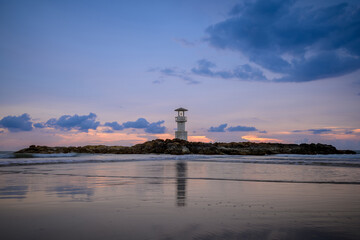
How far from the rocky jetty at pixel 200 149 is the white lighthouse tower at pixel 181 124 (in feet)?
9.29

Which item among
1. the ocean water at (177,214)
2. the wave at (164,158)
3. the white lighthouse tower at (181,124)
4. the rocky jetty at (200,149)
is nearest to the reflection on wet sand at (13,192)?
the ocean water at (177,214)

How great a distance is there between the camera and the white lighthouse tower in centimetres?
5091

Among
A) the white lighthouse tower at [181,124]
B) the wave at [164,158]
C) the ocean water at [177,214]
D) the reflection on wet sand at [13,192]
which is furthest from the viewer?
the white lighthouse tower at [181,124]

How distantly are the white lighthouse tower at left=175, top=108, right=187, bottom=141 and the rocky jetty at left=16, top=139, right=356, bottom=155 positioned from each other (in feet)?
9.29

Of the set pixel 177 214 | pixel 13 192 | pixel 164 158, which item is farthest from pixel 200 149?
pixel 177 214

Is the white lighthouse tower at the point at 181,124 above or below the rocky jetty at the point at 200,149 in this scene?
above

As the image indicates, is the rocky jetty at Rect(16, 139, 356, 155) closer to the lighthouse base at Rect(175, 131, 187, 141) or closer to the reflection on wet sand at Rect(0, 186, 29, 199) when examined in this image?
the lighthouse base at Rect(175, 131, 187, 141)

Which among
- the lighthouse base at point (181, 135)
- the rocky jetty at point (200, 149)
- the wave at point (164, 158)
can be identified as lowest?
the wave at point (164, 158)

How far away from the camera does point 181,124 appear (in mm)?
51625

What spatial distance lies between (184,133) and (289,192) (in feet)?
148

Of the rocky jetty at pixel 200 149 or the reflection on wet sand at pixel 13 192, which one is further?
the rocky jetty at pixel 200 149

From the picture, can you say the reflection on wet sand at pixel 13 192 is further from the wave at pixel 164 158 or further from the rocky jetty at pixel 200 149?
the rocky jetty at pixel 200 149

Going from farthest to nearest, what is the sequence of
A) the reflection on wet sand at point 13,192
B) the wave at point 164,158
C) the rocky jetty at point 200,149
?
1. the rocky jetty at point 200,149
2. the wave at point 164,158
3. the reflection on wet sand at point 13,192

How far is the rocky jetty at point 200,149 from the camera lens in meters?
44.0
